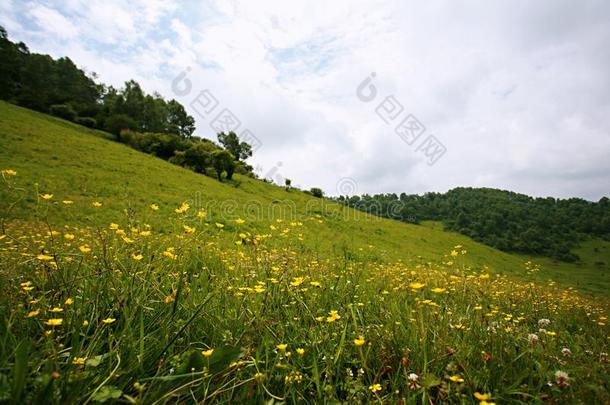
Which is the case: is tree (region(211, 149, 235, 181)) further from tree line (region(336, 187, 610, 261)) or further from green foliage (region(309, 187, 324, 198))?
tree line (region(336, 187, 610, 261))

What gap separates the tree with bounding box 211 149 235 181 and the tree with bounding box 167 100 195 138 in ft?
106

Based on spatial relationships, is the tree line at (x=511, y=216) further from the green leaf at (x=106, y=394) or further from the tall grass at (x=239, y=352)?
Result: the green leaf at (x=106, y=394)

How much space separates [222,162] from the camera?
32062 millimetres

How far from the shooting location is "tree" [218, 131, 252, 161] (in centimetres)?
5778

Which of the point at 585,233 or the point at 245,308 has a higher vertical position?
the point at 585,233

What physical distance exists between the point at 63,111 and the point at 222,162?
1087 inches

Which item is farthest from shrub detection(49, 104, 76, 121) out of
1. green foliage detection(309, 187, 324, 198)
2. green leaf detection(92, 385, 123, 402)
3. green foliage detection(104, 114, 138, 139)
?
green leaf detection(92, 385, 123, 402)

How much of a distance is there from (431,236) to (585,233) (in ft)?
314

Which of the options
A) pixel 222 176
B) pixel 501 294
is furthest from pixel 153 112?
pixel 501 294

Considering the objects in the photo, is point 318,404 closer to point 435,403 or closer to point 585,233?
point 435,403

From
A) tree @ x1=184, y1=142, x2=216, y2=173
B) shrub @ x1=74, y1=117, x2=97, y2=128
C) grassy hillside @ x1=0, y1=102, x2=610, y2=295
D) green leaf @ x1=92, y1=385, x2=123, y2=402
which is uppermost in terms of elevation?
shrub @ x1=74, y1=117, x2=97, y2=128

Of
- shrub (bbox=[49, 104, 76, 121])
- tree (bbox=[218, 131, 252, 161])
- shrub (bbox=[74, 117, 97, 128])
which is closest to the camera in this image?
shrub (bbox=[49, 104, 76, 121])

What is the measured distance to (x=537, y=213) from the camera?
90500 millimetres

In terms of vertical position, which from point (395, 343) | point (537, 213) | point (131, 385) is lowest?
point (131, 385)
